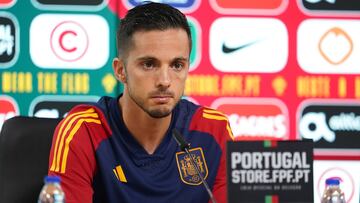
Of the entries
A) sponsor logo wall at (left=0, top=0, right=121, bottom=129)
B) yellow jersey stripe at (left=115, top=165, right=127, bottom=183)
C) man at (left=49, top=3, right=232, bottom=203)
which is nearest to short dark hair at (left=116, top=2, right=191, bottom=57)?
man at (left=49, top=3, right=232, bottom=203)

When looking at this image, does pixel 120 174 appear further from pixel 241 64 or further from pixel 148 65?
pixel 241 64

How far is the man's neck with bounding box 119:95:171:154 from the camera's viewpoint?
7.54ft

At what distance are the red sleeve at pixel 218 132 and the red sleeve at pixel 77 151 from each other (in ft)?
0.94

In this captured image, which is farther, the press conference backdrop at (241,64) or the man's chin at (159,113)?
the press conference backdrop at (241,64)

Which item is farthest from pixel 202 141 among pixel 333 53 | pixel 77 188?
pixel 333 53

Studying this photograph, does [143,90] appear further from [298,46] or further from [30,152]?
[298,46]

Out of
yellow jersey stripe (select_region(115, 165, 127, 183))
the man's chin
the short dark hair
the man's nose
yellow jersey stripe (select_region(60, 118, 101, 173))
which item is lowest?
yellow jersey stripe (select_region(115, 165, 127, 183))

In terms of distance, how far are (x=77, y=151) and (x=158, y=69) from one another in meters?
0.30

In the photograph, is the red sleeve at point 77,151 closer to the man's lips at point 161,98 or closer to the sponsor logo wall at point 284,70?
the man's lips at point 161,98

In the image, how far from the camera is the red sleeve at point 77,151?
2.13 meters

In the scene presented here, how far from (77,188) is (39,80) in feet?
4.92

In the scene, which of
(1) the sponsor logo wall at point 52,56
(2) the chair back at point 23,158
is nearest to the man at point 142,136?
(2) the chair back at point 23,158

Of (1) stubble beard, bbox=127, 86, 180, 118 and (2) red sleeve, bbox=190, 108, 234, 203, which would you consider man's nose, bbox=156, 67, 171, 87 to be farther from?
(2) red sleeve, bbox=190, 108, 234, 203

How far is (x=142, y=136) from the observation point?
230 centimetres
